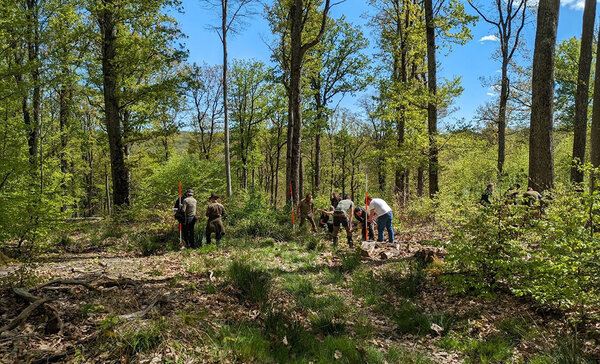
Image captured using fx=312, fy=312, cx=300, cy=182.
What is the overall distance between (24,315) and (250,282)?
3.11 meters

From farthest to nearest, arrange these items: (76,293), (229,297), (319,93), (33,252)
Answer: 1. (319,93)
2. (33,252)
3. (229,297)
4. (76,293)

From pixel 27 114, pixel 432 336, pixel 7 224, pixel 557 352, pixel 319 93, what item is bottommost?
pixel 432 336

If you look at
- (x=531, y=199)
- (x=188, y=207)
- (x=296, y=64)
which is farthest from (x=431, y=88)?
(x=188, y=207)

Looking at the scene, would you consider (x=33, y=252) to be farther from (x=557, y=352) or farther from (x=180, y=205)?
(x=557, y=352)

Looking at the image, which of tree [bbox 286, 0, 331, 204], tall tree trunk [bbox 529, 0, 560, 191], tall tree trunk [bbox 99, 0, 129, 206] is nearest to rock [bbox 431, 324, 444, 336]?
tall tree trunk [bbox 529, 0, 560, 191]

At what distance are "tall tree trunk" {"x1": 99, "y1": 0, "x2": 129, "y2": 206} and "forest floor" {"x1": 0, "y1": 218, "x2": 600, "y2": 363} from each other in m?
Answer: 5.75

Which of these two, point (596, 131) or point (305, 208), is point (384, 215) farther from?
point (596, 131)

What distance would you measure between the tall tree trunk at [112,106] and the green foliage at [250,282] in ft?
27.3

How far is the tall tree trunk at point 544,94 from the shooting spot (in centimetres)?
703

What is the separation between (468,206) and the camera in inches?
211

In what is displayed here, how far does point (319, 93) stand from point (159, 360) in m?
21.8

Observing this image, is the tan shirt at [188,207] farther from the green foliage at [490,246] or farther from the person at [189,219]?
the green foliage at [490,246]

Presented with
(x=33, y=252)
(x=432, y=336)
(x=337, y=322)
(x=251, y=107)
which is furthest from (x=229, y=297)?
(x=251, y=107)

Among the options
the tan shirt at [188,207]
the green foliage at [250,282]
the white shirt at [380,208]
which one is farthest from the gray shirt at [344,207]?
the tan shirt at [188,207]
